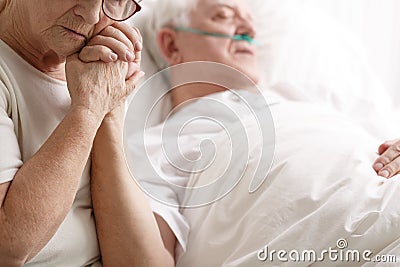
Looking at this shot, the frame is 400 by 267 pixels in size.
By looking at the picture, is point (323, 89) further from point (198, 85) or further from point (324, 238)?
point (324, 238)

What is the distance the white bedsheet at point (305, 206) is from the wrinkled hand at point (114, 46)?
1.24 feet

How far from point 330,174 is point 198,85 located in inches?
23.2

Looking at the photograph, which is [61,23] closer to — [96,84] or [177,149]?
[96,84]

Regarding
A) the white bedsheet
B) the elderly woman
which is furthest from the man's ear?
the elderly woman

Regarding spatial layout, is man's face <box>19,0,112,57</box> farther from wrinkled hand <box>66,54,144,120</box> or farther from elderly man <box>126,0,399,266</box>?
elderly man <box>126,0,399,266</box>

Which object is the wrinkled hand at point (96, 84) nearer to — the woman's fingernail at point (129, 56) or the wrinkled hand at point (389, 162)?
the woman's fingernail at point (129, 56)

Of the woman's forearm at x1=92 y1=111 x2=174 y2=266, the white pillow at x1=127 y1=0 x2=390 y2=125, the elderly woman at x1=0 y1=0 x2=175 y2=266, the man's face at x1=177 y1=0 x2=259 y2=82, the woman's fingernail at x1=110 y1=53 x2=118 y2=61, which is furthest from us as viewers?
the white pillow at x1=127 y1=0 x2=390 y2=125

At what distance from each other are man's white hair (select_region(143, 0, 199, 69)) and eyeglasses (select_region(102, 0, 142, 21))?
0.75m

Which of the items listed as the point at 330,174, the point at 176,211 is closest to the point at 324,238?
the point at 330,174

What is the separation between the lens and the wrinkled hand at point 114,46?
120 centimetres

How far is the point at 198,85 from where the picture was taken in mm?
1863

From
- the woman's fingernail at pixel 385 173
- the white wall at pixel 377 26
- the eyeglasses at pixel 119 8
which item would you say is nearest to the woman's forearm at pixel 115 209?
the eyeglasses at pixel 119 8

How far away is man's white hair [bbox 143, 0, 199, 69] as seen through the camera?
195 centimetres

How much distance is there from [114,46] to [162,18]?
803mm
